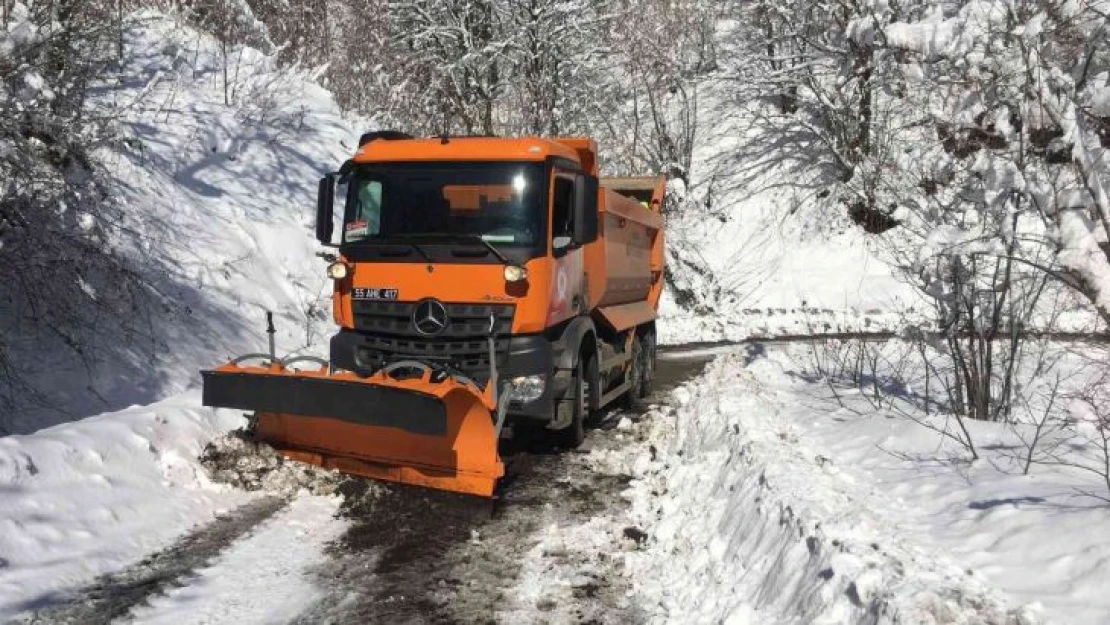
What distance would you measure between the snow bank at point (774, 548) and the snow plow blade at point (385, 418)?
1352mm

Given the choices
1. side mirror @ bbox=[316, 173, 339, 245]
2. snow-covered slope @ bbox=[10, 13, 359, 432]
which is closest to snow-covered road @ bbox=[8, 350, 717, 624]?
side mirror @ bbox=[316, 173, 339, 245]

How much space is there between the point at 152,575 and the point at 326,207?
3.69 meters

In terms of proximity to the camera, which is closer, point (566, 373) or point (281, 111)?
point (566, 373)

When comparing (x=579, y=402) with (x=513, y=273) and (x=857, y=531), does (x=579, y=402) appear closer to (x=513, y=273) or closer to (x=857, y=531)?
(x=513, y=273)

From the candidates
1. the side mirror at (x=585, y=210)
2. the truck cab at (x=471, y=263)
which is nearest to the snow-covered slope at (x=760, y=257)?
the side mirror at (x=585, y=210)

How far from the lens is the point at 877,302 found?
903 inches

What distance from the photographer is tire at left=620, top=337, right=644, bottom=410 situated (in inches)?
412

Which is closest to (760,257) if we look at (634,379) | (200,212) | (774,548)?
(634,379)

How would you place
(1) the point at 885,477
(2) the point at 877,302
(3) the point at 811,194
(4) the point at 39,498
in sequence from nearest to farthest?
(4) the point at 39,498, (1) the point at 885,477, (2) the point at 877,302, (3) the point at 811,194

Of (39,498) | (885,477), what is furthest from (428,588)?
(885,477)

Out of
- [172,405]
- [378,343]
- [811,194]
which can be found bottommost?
[172,405]

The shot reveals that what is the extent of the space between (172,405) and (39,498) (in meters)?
1.96

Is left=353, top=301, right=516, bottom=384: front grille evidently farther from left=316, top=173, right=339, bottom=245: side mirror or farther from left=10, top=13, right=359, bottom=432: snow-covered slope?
left=10, top=13, right=359, bottom=432: snow-covered slope

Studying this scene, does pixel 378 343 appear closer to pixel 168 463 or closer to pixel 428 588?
pixel 168 463
